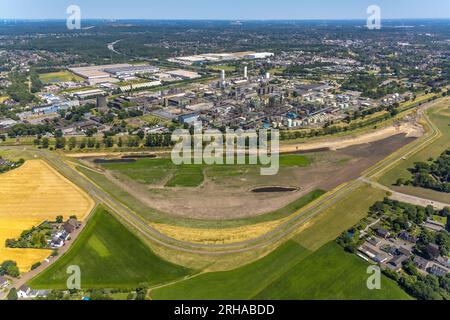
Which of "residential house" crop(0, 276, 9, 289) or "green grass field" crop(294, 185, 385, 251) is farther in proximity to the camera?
"green grass field" crop(294, 185, 385, 251)

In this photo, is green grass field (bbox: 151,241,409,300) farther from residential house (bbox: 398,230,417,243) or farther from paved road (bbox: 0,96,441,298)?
residential house (bbox: 398,230,417,243)

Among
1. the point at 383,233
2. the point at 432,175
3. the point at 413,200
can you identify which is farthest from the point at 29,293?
the point at 432,175

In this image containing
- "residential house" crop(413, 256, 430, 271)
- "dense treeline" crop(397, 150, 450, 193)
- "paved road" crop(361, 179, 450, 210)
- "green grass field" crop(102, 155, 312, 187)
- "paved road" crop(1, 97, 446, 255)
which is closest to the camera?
"residential house" crop(413, 256, 430, 271)

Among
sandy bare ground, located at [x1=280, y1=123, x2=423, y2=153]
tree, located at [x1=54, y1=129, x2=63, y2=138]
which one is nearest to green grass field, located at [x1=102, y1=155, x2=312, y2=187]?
sandy bare ground, located at [x1=280, y1=123, x2=423, y2=153]

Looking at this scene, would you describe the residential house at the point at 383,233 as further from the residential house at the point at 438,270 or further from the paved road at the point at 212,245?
the paved road at the point at 212,245

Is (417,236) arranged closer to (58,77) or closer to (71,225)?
(71,225)

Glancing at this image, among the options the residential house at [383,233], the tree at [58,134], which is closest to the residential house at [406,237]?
the residential house at [383,233]
